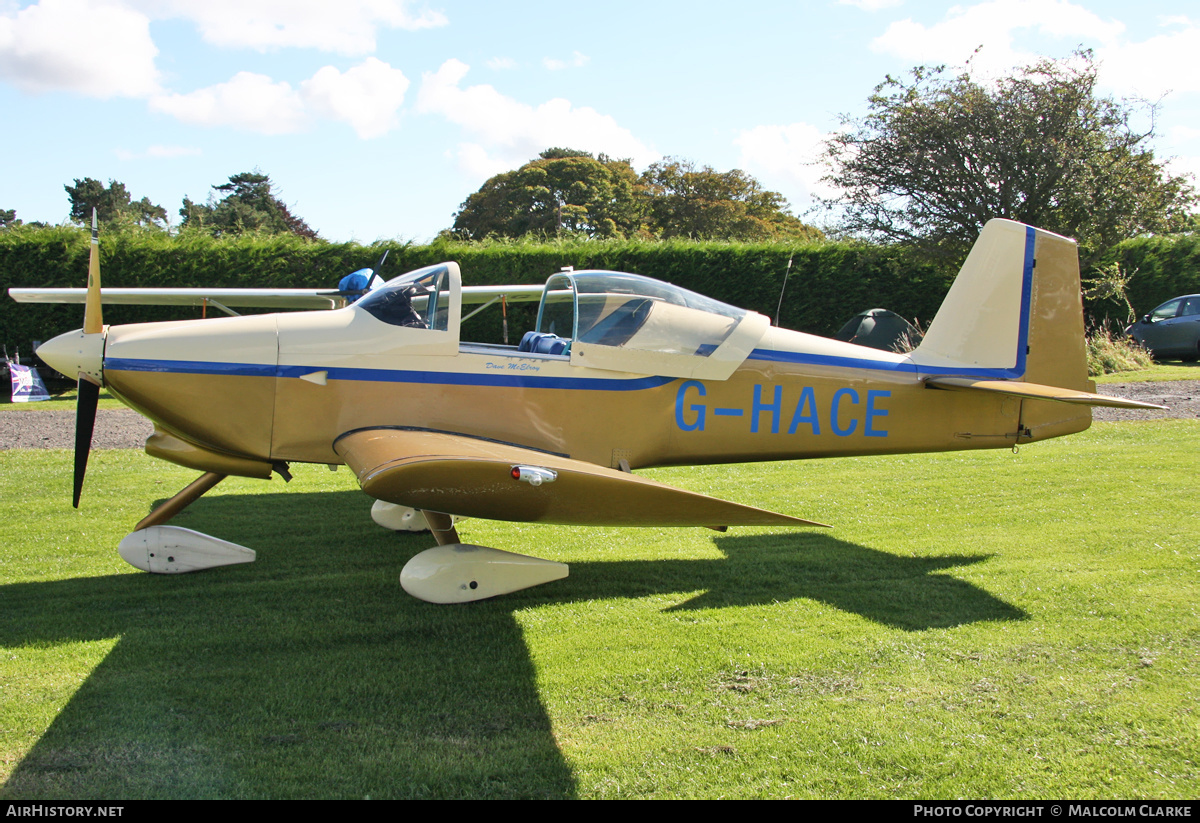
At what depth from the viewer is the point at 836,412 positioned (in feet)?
18.0

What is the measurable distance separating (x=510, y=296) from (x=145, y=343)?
4089 mm

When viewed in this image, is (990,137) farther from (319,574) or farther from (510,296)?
(319,574)

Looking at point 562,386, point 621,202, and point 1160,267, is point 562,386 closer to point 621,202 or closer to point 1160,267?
point 1160,267

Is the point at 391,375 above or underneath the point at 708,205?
underneath

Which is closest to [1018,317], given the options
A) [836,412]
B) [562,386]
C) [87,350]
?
[836,412]

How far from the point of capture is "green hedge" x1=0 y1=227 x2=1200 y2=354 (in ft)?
53.2

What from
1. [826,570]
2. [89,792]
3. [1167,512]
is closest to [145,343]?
[89,792]

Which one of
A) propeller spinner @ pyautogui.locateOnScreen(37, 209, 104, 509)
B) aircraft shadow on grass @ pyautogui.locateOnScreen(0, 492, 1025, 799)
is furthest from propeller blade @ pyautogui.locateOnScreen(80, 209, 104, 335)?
aircraft shadow on grass @ pyautogui.locateOnScreen(0, 492, 1025, 799)

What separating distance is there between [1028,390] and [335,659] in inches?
186

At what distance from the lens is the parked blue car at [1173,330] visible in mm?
17953

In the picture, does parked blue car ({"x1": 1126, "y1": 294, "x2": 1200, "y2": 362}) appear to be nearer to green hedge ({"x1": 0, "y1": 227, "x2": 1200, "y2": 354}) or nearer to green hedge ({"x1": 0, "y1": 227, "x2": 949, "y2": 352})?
green hedge ({"x1": 0, "y1": 227, "x2": 1200, "y2": 354})

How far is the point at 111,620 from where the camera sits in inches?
173

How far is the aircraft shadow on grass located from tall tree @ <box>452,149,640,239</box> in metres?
39.7

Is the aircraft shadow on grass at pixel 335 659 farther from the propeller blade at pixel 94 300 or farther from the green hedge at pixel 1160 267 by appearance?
the green hedge at pixel 1160 267
